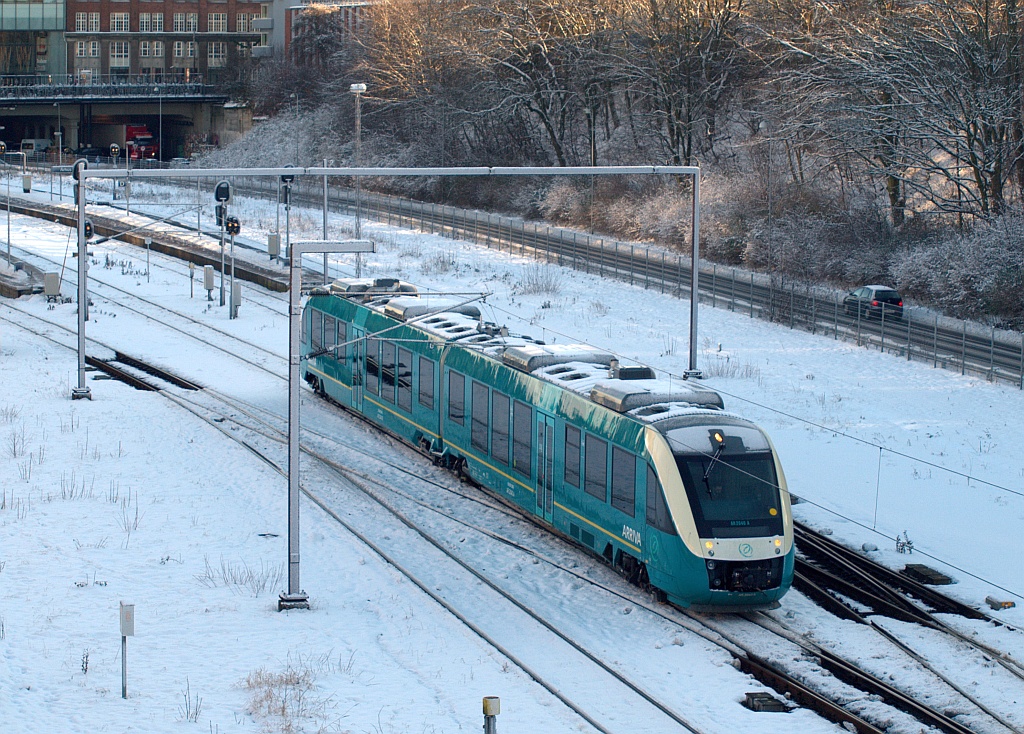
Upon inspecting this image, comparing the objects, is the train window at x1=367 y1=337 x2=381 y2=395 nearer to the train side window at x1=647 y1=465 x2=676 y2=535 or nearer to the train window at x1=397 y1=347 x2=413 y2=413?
the train window at x1=397 y1=347 x2=413 y2=413

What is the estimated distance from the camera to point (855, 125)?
166ft

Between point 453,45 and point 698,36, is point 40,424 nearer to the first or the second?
point 698,36

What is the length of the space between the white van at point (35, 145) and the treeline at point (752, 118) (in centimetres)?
2585

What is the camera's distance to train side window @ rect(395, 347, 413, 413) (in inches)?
957

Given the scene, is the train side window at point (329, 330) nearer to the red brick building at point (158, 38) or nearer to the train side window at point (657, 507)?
the train side window at point (657, 507)

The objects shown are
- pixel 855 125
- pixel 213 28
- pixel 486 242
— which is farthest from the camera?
pixel 213 28

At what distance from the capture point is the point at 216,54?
4496 inches

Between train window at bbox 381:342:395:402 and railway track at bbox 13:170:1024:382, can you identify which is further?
railway track at bbox 13:170:1024:382

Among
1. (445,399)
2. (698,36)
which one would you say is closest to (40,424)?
(445,399)

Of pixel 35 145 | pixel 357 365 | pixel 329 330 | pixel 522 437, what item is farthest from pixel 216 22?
pixel 522 437

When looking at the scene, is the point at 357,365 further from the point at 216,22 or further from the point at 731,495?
the point at 216,22

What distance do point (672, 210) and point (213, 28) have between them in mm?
66775

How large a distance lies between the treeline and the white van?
25849 millimetres

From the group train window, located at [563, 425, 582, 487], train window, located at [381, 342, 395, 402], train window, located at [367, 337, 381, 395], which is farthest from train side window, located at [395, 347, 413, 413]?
train window, located at [563, 425, 582, 487]
